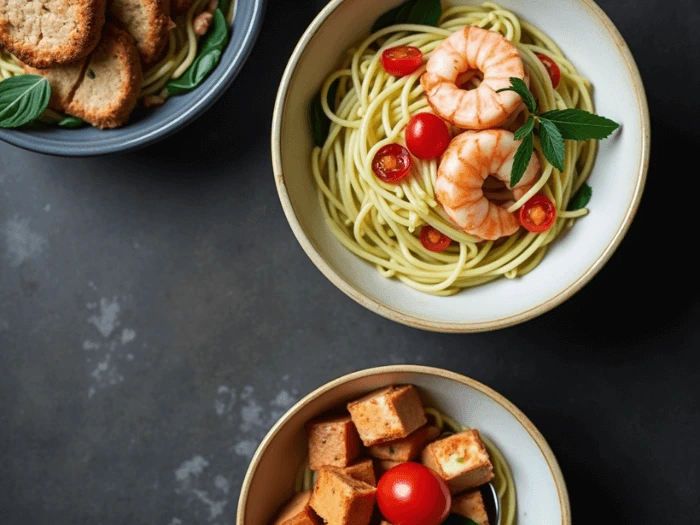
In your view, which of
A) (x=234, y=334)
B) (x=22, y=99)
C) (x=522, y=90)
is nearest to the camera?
(x=522, y=90)

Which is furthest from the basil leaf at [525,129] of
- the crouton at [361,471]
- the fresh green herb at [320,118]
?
the crouton at [361,471]

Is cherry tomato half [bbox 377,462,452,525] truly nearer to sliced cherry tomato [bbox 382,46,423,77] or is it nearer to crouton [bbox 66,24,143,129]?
sliced cherry tomato [bbox 382,46,423,77]

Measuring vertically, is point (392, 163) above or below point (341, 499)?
above

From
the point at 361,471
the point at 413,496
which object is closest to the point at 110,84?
the point at 361,471

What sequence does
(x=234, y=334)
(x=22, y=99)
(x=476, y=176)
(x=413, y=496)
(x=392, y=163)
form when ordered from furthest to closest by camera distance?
(x=234, y=334) < (x=22, y=99) < (x=392, y=163) < (x=413, y=496) < (x=476, y=176)

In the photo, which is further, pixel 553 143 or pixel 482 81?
pixel 482 81

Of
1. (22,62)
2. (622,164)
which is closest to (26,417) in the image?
(22,62)

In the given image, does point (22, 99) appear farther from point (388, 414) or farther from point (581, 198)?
point (581, 198)

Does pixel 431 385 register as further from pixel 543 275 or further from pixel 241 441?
pixel 241 441
